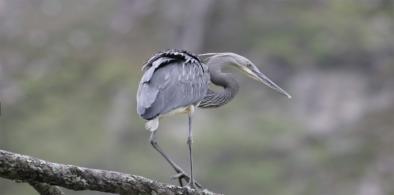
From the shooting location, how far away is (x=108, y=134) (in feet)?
54.4

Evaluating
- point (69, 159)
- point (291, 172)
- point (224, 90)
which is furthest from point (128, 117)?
point (224, 90)

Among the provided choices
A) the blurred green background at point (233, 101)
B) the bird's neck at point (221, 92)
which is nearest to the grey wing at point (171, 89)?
the bird's neck at point (221, 92)

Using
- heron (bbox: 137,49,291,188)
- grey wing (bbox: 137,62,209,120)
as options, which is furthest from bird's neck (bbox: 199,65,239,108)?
grey wing (bbox: 137,62,209,120)

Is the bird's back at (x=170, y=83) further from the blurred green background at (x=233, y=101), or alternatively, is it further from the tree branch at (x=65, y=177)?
the blurred green background at (x=233, y=101)

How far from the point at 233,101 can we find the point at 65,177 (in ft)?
42.5

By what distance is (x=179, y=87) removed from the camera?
6.46 meters

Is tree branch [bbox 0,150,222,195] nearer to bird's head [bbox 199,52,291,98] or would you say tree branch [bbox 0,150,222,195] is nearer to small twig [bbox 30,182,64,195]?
small twig [bbox 30,182,64,195]

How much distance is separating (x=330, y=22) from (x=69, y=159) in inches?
241

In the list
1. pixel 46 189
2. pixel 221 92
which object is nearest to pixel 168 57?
pixel 221 92

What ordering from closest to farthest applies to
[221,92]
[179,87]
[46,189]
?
[46,189], [179,87], [221,92]

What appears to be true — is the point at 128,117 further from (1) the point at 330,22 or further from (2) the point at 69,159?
(1) the point at 330,22

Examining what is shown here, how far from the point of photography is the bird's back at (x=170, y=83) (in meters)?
6.06

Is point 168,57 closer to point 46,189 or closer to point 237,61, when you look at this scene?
point 237,61

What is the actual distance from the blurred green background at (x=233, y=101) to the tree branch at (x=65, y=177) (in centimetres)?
1012
